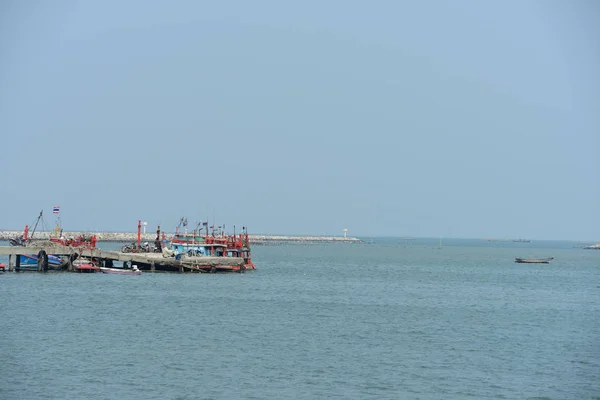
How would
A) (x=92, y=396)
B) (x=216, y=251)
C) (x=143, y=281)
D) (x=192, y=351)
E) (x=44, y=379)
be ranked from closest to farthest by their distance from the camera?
(x=92, y=396) < (x=44, y=379) < (x=192, y=351) < (x=143, y=281) < (x=216, y=251)

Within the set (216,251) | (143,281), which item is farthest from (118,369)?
(216,251)

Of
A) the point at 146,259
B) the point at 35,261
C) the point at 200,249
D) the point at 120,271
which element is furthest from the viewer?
the point at 200,249

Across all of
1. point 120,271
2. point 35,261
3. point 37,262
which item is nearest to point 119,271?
point 120,271

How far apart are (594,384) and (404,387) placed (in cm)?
876

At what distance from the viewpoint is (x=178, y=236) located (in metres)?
102

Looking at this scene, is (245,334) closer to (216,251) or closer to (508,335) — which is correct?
(508,335)

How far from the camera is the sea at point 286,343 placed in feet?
114

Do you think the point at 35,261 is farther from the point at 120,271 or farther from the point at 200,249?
the point at 200,249

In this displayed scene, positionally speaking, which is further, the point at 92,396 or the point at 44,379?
the point at 44,379

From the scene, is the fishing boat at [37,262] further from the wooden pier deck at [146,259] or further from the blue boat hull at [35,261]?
the wooden pier deck at [146,259]

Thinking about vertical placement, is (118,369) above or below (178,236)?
below

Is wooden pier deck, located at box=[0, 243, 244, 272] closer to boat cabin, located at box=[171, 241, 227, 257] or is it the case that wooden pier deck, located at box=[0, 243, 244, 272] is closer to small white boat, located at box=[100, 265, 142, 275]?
small white boat, located at box=[100, 265, 142, 275]

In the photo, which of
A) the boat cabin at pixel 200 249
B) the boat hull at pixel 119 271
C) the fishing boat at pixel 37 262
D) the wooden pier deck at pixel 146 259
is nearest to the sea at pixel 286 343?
the wooden pier deck at pixel 146 259

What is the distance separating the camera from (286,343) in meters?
45.7
